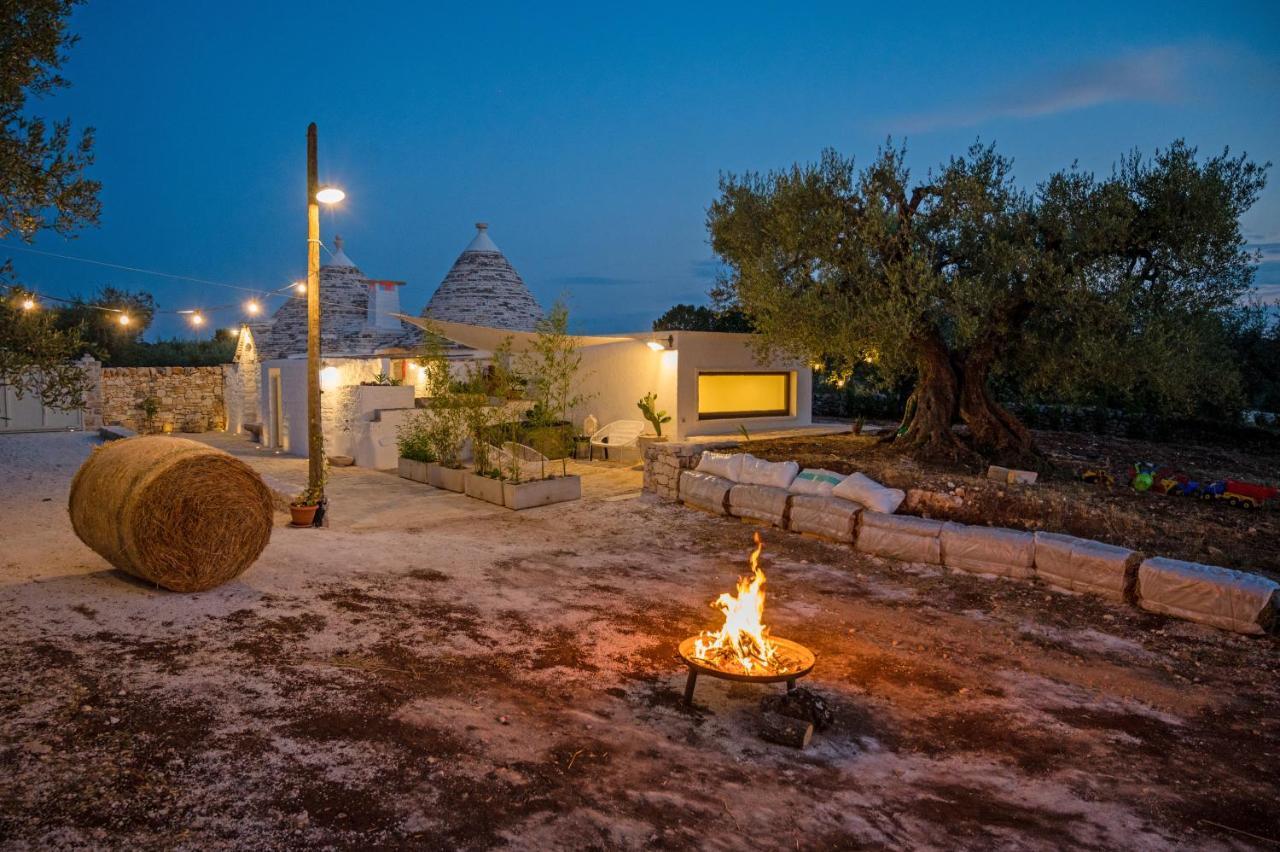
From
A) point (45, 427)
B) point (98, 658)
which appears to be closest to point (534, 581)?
point (98, 658)

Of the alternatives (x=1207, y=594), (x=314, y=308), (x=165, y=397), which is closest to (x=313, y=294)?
(x=314, y=308)

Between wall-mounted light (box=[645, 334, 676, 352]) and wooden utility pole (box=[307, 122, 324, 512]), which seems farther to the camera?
wall-mounted light (box=[645, 334, 676, 352])

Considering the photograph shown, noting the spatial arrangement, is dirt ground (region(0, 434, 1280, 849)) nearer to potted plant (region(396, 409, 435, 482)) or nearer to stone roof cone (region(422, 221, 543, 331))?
potted plant (region(396, 409, 435, 482))

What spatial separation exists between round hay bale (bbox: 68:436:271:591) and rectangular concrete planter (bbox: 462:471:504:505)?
5.07 meters

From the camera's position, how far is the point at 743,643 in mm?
4965

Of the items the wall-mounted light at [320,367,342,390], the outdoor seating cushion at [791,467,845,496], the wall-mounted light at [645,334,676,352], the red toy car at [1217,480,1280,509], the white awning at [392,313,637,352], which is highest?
the white awning at [392,313,637,352]

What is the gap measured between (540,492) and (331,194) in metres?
5.05

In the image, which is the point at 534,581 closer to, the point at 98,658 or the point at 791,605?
the point at 791,605

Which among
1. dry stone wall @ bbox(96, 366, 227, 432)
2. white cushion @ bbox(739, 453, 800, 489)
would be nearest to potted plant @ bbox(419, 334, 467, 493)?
white cushion @ bbox(739, 453, 800, 489)

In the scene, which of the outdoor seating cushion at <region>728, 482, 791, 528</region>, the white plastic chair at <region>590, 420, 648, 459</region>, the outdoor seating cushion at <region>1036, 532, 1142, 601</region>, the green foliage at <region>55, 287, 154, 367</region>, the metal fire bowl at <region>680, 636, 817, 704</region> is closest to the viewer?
the metal fire bowl at <region>680, 636, 817, 704</region>

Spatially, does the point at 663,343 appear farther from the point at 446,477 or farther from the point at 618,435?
the point at 446,477

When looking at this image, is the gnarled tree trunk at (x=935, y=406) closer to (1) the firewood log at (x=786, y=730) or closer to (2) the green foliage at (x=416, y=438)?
(2) the green foliage at (x=416, y=438)

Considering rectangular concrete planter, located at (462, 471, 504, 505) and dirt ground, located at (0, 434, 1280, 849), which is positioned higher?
rectangular concrete planter, located at (462, 471, 504, 505)

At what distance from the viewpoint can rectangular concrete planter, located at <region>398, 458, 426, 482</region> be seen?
1380cm
